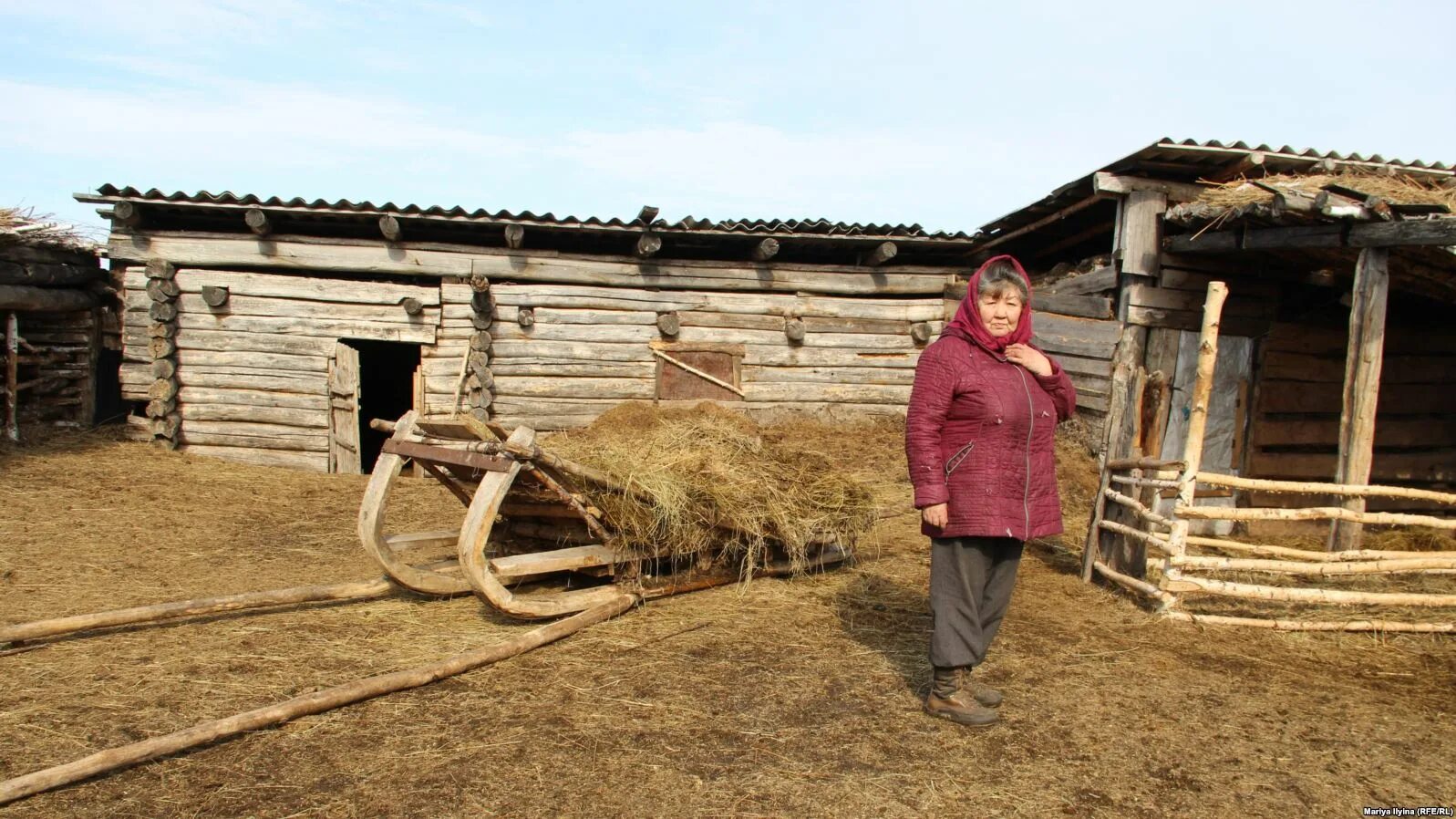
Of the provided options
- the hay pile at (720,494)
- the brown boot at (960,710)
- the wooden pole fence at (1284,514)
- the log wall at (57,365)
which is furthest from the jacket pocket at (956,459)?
the log wall at (57,365)

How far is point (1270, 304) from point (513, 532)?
7.70 m

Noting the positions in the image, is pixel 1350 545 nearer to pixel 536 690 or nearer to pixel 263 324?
pixel 536 690

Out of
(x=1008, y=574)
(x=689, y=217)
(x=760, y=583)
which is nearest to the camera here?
(x=1008, y=574)

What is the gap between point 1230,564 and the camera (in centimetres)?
492

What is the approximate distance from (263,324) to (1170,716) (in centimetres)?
960

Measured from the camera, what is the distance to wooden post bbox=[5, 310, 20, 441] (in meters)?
9.80

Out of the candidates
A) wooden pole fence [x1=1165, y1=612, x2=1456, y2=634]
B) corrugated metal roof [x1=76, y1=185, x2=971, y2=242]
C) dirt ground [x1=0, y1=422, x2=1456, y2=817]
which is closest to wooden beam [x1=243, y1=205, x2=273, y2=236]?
corrugated metal roof [x1=76, y1=185, x2=971, y2=242]

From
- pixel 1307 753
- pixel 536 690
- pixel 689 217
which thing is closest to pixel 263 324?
pixel 689 217

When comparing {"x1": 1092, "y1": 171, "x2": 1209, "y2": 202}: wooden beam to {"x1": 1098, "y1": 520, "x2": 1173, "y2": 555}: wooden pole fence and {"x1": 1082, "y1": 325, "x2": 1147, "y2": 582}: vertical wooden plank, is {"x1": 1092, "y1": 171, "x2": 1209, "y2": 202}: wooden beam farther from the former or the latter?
{"x1": 1098, "y1": 520, "x2": 1173, "y2": 555}: wooden pole fence

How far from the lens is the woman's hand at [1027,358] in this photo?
3602mm

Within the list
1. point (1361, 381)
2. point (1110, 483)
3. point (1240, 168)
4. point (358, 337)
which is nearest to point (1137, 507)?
point (1110, 483)

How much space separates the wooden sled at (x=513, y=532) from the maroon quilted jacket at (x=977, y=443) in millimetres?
1696

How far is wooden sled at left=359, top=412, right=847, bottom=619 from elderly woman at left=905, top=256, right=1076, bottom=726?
1.72 m

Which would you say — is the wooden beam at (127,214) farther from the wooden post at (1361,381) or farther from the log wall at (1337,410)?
the log wall at (1337,410)
